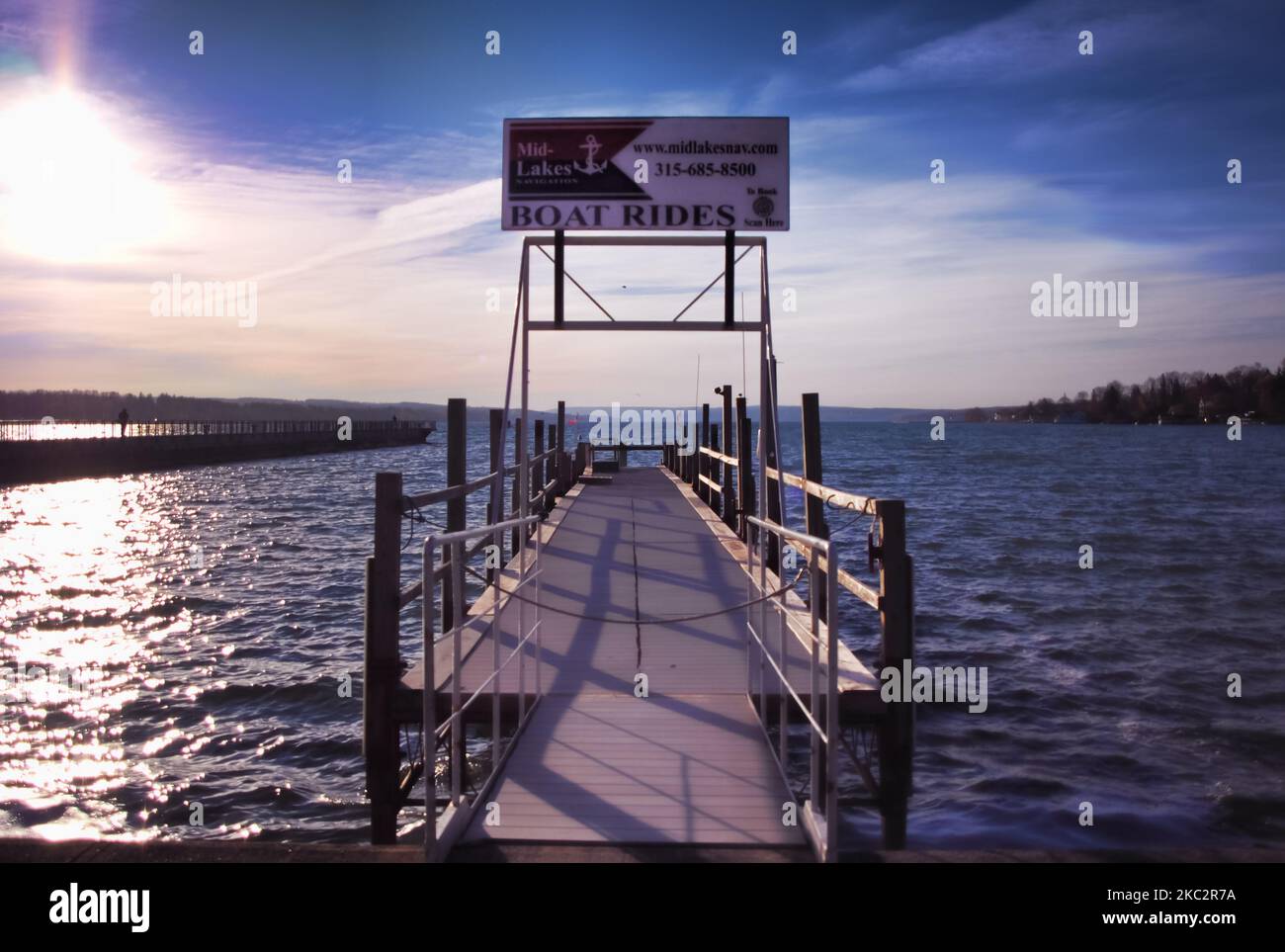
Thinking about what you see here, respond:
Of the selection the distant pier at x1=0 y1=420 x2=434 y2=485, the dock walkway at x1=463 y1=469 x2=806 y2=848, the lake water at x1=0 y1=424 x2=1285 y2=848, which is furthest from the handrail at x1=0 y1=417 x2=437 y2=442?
the dock walkway at x1=463 y1=469 x2=806 y2=848

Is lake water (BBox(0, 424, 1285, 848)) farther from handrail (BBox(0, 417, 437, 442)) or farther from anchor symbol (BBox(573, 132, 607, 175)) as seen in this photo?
handrail (BBox(0, 417, 437, 442))

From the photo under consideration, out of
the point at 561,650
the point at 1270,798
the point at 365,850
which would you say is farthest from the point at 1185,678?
the point at 365,850

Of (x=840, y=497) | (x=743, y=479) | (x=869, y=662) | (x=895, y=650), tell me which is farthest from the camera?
(x=743, y=479)

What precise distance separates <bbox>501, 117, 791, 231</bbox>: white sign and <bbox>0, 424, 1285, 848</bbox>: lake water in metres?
5.64

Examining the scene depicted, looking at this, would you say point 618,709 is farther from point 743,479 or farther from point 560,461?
point 560,461

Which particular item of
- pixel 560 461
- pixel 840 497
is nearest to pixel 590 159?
pixel 840 497

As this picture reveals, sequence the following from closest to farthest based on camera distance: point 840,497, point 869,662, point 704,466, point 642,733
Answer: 1. point 642,733
2. point 840,497
3. point 869,662
4. point 704,466

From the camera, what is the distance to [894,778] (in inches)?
270

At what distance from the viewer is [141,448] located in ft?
183

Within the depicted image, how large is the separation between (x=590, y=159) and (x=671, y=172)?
0.61m
